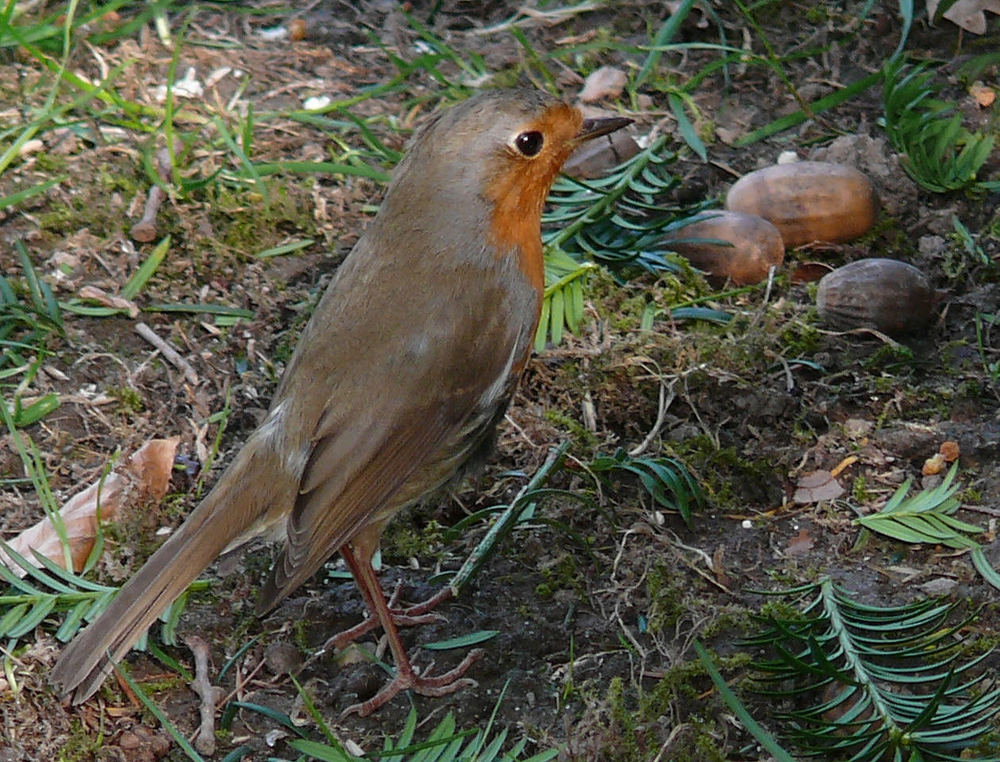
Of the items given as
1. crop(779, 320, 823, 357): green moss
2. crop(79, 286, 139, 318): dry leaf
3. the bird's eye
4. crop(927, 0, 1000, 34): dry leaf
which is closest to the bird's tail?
the bird's eye

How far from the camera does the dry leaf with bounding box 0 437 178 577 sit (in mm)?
3275

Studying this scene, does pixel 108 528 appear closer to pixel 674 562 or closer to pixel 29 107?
pixel 674 562

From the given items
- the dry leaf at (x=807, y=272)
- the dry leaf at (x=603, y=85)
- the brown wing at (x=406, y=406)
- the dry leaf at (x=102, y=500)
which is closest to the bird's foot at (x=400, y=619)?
the brown wing at (x=406, y=406)

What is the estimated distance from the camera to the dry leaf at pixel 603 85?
4.88 metres

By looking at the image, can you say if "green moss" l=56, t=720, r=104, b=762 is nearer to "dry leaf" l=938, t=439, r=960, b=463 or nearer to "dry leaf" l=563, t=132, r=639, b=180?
"dry leaf" l=938, t=439, r=960, b=463

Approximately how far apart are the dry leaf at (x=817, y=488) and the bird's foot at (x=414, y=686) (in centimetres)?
96

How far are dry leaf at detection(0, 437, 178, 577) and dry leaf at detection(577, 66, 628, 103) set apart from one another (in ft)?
6.98

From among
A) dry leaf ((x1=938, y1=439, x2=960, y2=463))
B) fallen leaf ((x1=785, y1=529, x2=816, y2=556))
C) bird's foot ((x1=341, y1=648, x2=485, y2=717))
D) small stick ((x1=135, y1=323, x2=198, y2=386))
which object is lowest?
fallen leaf ((x1=785, y1=529, x2=816, y2=556))

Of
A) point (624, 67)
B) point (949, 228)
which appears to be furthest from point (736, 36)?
point (949, 228)

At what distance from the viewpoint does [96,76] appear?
4.93 m

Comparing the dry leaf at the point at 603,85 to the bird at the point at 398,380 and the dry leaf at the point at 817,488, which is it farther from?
the dry leaf at the point at 817,488

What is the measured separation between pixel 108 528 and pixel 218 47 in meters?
2.45

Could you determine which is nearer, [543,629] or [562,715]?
[562,715]

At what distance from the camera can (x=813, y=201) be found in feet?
13.3
